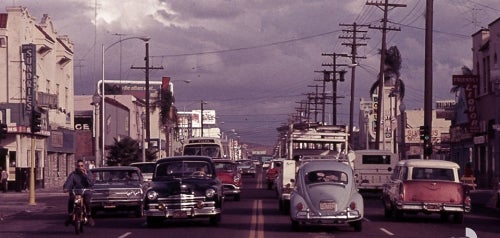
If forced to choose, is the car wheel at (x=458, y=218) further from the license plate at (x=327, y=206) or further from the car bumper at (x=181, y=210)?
the car bumper at (x=181, y=210)

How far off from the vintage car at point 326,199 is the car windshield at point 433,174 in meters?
3.86

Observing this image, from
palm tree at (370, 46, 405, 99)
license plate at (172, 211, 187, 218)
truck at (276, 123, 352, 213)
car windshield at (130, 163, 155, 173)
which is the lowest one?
license plate at (172, 211, 187, 218)

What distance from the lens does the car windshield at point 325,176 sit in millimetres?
26266

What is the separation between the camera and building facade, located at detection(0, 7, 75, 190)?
63375 mm

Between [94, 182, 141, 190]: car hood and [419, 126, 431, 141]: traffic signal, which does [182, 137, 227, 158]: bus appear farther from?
[94, 182, 141, 190]: car hood

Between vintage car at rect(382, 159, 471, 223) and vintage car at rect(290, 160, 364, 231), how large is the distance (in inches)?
131

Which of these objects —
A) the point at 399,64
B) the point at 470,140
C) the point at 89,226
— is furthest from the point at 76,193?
the point at 399,64

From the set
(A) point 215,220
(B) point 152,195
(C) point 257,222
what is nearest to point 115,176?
(C) point 257,222

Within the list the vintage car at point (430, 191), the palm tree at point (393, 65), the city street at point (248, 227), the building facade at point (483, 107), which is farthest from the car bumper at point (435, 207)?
the palm tree at point (393, 65)

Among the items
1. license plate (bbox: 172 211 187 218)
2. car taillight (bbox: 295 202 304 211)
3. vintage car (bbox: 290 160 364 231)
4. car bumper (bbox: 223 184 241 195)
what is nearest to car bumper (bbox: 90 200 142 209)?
license plate (bbox: 172 211 187 218)

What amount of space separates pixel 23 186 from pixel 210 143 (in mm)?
15106

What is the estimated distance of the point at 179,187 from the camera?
1069 inches

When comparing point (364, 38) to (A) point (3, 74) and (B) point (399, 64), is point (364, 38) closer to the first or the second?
(B) point (399, 64)

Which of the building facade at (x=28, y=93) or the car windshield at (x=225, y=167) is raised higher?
the building facade at (x=28, y=93)
